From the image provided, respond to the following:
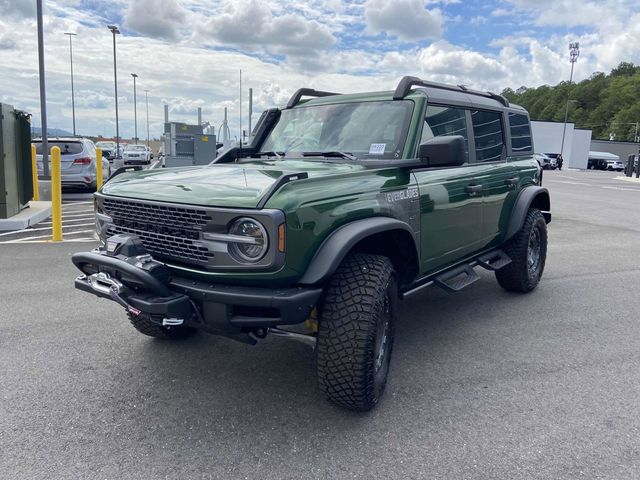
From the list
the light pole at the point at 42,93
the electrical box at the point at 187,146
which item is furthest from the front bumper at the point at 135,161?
the light pole at the point at 42,93

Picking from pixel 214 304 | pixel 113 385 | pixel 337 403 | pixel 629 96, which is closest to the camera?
pixel 214 304

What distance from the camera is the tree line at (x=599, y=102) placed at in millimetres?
98625

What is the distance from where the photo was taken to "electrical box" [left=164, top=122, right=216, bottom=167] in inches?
686

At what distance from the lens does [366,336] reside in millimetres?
2900

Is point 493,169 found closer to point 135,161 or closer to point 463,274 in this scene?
point 463,274

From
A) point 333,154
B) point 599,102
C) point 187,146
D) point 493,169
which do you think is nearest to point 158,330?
point 333,154

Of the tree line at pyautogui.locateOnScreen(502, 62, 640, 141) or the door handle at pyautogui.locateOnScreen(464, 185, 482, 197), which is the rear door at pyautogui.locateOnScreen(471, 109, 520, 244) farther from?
the tree line at pyautogui.locateOnScreen(502, 62, 640, 141)

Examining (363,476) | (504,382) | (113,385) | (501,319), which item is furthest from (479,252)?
(113,385)

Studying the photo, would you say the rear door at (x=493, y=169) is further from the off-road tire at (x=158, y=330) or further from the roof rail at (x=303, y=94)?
the off-road tire at (x=158, y=330)

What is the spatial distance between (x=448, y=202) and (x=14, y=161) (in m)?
8.84

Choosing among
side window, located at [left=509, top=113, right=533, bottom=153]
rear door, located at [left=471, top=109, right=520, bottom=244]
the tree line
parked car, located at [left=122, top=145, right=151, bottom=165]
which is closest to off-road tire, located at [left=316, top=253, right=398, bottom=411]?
rear door, located at [left=471, top=109, right=520, bottom=244]

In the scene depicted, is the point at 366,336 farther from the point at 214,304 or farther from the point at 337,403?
the point at 214,304

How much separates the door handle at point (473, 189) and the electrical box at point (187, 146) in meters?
13.6

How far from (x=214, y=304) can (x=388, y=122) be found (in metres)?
1.96
